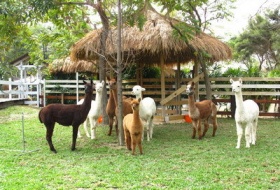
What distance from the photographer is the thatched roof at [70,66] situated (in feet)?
53.8

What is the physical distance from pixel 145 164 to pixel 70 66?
40.3 feet

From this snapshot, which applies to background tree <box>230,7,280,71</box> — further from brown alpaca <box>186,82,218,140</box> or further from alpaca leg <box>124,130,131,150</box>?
alpaca leg <box>124,130,131,150</box>

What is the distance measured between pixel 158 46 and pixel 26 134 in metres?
4.62

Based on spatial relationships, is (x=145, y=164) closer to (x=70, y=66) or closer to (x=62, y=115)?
(x=62, y=115)

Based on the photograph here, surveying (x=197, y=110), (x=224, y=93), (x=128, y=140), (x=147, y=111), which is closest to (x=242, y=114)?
(x=197, y=110)

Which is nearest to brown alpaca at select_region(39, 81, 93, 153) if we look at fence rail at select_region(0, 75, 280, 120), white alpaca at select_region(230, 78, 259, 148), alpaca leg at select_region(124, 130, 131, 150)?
alpaca leg at select_region(124, 130, 131, 150)

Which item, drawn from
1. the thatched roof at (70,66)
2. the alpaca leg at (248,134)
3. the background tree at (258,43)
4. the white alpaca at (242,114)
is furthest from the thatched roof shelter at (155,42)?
the background tree at (258,43)

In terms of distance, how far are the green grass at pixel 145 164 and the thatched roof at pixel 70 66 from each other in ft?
27.4

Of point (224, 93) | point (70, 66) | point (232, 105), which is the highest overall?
point (70, 66)

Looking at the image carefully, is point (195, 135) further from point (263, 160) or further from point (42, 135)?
point (42, 135)

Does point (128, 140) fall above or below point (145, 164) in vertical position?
above

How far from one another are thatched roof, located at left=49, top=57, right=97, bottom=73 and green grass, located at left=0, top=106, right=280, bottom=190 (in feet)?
27.4

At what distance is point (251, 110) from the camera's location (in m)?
6.75

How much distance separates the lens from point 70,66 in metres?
16.8
